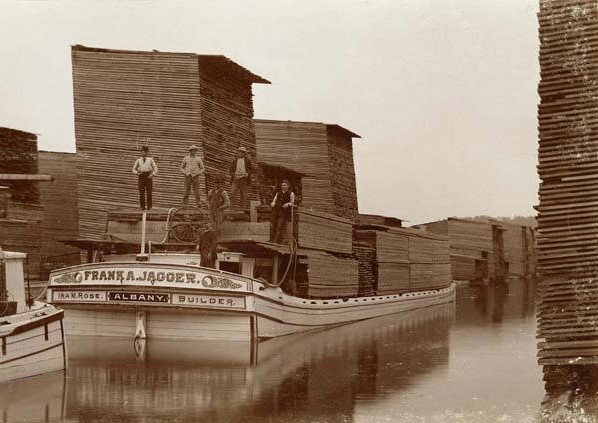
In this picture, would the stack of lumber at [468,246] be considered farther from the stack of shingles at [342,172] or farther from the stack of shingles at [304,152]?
the stack of shingles at [304,152]

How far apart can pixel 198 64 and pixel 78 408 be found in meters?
19.5

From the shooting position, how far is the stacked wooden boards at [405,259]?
118 feet

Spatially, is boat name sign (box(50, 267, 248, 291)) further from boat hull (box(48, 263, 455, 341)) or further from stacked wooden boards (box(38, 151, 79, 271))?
stacked wooden boards (box(38, 151, 79, 271))

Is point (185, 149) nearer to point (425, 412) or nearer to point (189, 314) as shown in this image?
point (189, 314)

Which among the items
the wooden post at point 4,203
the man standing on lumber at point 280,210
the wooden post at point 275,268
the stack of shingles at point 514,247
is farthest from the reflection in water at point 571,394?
the stack of shingles at point 514,247

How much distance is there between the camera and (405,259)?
129ft

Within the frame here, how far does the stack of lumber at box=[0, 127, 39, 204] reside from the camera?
3488cm

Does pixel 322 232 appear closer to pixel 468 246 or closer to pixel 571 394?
pixel 571 394

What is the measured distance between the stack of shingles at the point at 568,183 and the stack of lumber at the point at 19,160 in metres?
25.2

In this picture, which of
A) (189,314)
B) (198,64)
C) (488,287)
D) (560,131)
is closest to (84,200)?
(198,64)

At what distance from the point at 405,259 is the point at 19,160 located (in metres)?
17.4

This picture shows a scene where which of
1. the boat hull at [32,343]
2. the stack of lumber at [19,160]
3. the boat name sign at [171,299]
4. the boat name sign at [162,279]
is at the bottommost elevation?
the boat hull at [32,343]

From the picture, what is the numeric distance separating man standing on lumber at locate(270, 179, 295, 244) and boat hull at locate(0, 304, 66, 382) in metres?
9.77

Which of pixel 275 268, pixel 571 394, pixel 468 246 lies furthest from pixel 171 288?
pixel 468 246
